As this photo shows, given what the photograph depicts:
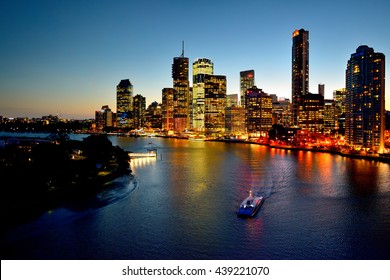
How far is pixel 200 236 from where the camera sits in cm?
1255

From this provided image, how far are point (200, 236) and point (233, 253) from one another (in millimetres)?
1742

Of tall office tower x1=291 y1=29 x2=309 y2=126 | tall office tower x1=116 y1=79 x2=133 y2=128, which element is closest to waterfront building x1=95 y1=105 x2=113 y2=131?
tall office tower x1=116 y1=79 x2=133 y2=128

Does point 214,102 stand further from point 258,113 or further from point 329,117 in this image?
point 329,117

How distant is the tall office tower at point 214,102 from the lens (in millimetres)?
104562

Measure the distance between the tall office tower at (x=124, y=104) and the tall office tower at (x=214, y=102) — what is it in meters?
40.7

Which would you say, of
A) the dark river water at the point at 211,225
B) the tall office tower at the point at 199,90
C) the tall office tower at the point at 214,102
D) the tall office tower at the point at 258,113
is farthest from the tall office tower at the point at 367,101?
the tall office tower at the point at 199,90

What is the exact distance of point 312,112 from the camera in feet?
261

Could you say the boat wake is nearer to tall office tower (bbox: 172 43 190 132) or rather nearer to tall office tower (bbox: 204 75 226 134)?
tall office tower (bbox: 204 75 226 134)

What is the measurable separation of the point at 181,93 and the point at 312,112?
53162 mm

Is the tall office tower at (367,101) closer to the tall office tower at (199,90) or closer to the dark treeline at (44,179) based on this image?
the dark treeline at (44,179)

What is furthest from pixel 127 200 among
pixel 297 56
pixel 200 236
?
pixel 297 56

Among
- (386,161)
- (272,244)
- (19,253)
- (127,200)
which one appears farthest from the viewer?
(386,161)

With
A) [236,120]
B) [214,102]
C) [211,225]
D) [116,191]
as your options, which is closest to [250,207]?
[211,225]

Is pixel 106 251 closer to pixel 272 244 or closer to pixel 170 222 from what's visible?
pixel 170 222
